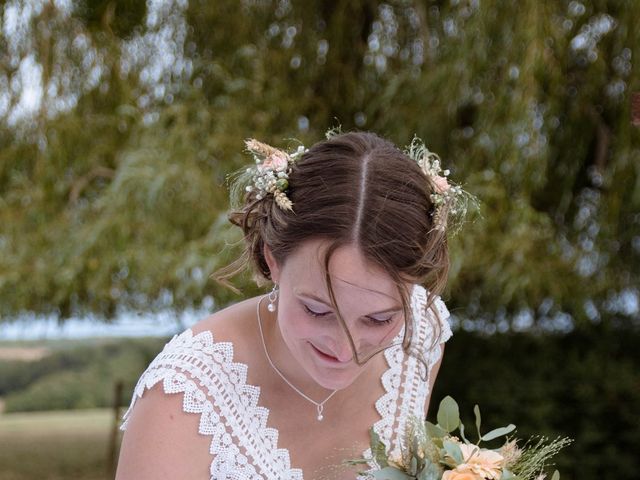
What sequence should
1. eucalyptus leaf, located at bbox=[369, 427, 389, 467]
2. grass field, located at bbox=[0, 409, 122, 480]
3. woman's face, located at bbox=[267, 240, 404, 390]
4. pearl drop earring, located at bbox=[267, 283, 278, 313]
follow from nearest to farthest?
woman's face, located at bbox=[267, 240, 404, 390] < eucalyptus leaf, located at bbox=[369, 427, 389, 467] < pearl drop earring, located at bbox=[267, 283, 278, 313] < grass field, located at bbox=[0, 409, 122, 480]

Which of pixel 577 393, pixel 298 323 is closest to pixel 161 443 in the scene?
pixel 298 323

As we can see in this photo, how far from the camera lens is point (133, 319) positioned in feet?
16.8

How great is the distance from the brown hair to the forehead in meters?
0.01

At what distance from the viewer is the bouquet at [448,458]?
1781mm

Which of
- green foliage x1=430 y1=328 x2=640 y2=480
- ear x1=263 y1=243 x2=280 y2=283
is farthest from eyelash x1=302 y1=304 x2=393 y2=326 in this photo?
green foliage x1=430 y1=328 x2=640 y2=480

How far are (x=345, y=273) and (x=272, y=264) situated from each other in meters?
0.25

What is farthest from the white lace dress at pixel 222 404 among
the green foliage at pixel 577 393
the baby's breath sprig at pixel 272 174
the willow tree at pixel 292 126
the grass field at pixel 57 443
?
the grass field at pixel 57 443

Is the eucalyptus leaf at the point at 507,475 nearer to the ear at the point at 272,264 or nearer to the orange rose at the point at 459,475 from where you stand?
the orange rose at the point at 459,475

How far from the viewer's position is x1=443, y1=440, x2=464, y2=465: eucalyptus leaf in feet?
5.90

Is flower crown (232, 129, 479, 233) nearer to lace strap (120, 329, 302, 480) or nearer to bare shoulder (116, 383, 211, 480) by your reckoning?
lace strap (120, 329, 302, 480)

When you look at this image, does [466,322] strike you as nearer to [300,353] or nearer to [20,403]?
[20,403]

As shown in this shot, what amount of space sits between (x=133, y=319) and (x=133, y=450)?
338 centimetres

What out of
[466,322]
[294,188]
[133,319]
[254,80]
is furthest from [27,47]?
[294,188]

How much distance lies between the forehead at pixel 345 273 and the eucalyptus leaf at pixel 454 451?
302mm
